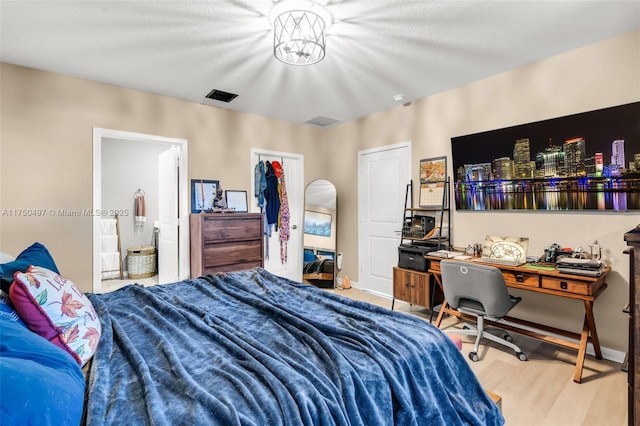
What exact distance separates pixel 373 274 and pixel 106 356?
371cm

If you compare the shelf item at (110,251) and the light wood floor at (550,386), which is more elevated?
the shelf item at (110,251)

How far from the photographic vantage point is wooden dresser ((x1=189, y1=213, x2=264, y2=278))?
3625 millimetres

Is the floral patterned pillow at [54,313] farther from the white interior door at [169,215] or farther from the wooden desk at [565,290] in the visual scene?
the wooden desk at [565,290]

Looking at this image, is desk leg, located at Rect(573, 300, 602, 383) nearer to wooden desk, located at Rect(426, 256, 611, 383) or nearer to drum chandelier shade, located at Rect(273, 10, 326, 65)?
wooden desk, located at Rect(426, 256, 611, 383)

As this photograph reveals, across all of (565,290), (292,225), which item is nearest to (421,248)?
(565,290)

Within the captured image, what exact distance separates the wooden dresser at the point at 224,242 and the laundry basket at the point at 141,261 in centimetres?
188

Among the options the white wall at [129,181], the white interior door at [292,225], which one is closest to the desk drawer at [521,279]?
the white interior door at [292,225]

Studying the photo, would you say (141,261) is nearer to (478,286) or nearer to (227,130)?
(227,130)

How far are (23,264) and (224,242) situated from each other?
7.41 ft

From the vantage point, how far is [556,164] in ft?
9.04

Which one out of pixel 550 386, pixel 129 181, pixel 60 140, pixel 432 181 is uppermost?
pixel 60 140

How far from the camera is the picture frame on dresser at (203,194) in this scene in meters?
3.96

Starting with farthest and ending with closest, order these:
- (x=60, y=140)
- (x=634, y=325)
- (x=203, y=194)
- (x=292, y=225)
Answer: (x=292, y=225)
(x=203, y=194)
(x=60, y=140)
(x=634, y=325)

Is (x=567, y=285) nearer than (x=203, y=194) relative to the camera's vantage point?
Yes
